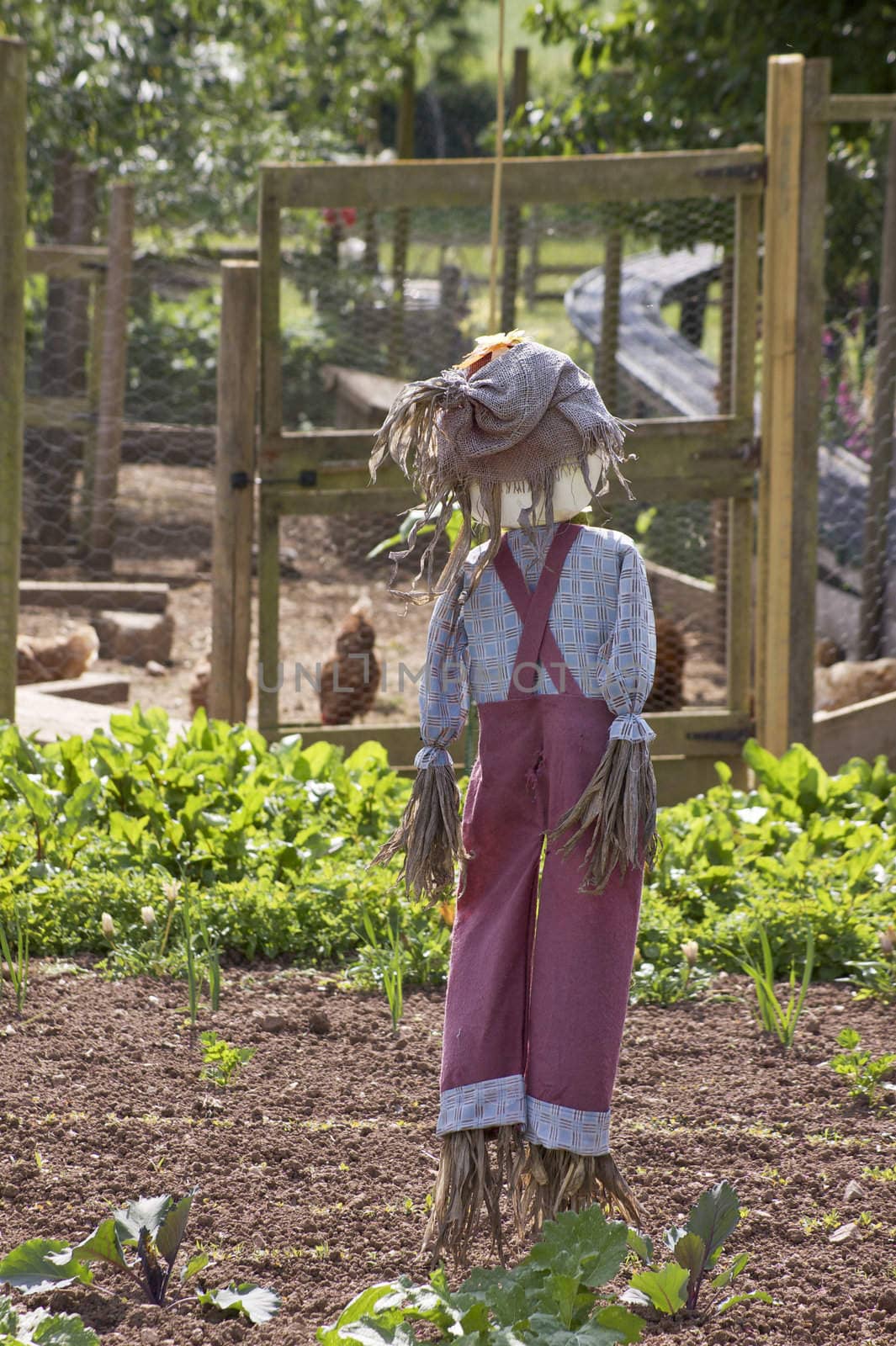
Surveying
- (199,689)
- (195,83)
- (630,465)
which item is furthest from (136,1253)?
(195,83)

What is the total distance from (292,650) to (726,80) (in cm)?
359

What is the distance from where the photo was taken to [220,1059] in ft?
8.88

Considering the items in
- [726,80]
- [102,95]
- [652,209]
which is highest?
[102,95]

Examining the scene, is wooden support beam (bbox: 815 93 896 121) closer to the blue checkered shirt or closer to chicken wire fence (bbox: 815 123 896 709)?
chicken wire fence (bbox: 815 123 896 709)

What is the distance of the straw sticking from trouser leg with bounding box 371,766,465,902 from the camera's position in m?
2.12

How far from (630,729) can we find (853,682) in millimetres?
4276

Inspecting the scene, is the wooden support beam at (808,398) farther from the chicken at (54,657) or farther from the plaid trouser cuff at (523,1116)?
the chicken at (54,657)

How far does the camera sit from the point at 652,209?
5.77 m

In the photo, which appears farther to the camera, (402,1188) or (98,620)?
(98,620)

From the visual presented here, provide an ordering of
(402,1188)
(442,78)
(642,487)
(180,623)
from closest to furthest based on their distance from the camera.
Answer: (402,1188), (642,487), (180,623), (442,78)

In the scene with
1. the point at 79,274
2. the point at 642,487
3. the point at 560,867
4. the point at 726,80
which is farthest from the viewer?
the point at 79,274

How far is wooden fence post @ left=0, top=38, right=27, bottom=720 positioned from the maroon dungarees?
2709 mm

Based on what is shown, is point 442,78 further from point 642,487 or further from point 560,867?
point 560,867

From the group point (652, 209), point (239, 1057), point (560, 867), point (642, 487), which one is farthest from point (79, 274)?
point (560, 867)
